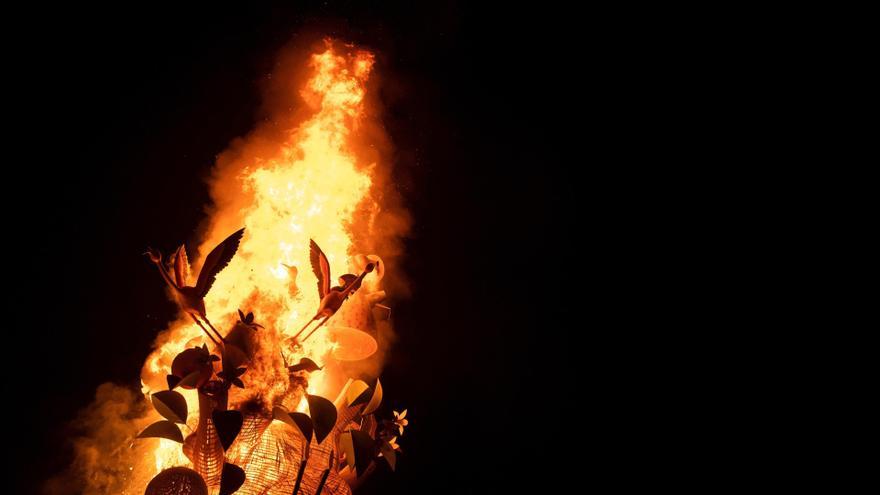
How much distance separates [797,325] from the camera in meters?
4.31

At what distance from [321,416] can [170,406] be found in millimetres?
596

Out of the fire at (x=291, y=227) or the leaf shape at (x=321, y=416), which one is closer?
the leaf shape at (x=321, y=416)

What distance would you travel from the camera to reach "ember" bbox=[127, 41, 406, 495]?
90.6 inches

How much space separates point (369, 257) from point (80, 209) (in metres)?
1.85

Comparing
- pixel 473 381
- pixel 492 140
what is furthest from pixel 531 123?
pixel 473 381

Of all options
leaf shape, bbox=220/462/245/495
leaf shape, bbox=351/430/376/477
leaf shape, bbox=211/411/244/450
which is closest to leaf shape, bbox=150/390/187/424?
leaf shape, bbox=211/411/244/450

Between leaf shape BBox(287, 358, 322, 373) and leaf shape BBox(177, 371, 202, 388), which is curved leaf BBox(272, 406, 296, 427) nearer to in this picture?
leaf shape BBox(287, 358, 322, 373)

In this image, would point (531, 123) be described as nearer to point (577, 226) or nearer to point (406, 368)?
point (577, 226)

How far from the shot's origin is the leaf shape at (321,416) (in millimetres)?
2271

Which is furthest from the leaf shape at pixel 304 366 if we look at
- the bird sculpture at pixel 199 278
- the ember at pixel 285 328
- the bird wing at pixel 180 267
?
the bird wing at pixel 180 267

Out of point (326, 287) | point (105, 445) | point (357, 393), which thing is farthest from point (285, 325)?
point (105, 445)

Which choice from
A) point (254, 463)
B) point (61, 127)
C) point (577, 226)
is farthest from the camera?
point (577, 226)

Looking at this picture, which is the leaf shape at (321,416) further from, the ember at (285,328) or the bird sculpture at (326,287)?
the bird sculpture at (326,287)

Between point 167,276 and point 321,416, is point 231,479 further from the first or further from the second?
point 167,276
